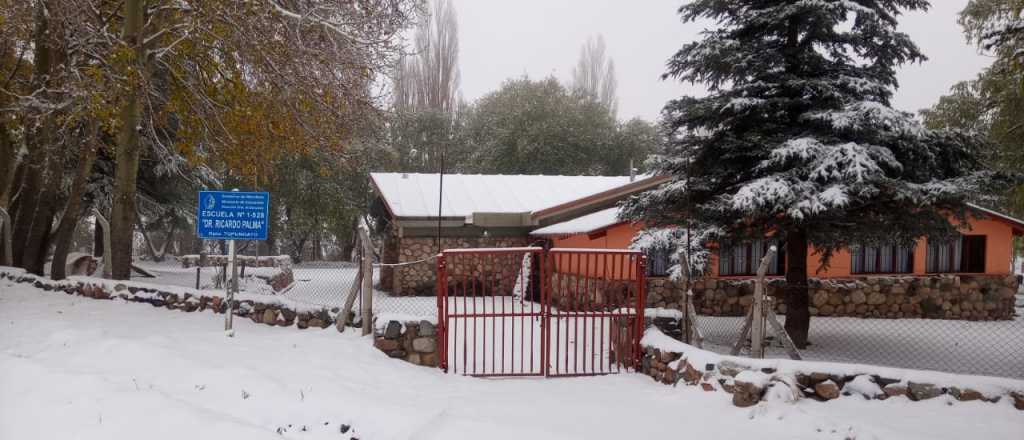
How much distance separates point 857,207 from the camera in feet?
28.4

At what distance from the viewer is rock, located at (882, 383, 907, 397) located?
20.6 feet

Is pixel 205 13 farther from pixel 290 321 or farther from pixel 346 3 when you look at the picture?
pixel 290 321

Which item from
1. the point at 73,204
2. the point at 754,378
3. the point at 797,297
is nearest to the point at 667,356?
the point at 754,378

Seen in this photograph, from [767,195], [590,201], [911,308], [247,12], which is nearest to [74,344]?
[247,12]

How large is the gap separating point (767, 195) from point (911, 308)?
32.4ft

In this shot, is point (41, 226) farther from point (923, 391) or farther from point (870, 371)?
point (923, 391)

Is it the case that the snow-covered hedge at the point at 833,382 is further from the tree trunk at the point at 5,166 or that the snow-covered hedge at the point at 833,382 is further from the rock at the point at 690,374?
the tree trunk at the point at 5,166

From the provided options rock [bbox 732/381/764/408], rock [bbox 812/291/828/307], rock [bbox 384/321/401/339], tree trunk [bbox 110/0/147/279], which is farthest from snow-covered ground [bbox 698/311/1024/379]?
tree trunk [bbox 110/0/147/279]

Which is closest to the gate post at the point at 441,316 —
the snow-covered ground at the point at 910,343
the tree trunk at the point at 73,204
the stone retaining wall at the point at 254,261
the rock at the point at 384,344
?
the rock at the point at 384,344

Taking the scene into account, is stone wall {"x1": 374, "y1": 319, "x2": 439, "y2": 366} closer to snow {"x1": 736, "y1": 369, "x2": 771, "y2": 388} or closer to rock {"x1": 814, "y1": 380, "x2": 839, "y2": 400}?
snow {"x1": 736, "y1": 369, "x2": 771, "y2": 388}

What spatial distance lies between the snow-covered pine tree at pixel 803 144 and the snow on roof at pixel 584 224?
3.66 metres

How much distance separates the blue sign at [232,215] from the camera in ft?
26.5

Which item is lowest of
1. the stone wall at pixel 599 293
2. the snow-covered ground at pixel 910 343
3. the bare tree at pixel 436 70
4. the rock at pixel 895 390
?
the snow-covered ground at pixel 910 343

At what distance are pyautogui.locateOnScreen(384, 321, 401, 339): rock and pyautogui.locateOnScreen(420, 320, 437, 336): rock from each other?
0.99 feet
